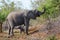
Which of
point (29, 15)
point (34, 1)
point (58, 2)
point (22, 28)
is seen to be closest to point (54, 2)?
point (58, 2)

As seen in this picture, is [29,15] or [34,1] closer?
[29,15]

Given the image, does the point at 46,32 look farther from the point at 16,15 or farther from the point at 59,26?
Result: the point at 16,15

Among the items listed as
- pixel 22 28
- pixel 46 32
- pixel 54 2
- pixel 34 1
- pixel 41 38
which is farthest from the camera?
pixel 34 1

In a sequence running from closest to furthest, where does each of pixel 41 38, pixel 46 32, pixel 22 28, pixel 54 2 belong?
pixel 54 2 → pixel 41 38 → pixel 46 32 → pixel 22 28

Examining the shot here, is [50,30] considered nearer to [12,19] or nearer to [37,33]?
[37,33]

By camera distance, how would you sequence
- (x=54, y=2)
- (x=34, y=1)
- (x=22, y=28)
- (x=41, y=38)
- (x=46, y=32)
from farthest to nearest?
(x=34, y=1)
(x=22, y=28)
(x=46, y=32)
(x=41, y=38)
(x=54, y=2)

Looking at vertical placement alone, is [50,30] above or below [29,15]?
below

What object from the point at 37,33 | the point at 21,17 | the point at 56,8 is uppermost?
the point at 56,8

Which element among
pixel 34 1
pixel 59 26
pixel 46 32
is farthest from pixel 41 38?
pixel 34 1

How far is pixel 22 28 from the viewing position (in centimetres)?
1304

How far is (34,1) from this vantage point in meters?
14.3

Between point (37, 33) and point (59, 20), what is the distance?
1.72 m

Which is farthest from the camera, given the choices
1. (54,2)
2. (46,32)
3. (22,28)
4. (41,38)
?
(22,28)

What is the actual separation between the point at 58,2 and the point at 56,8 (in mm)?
265
